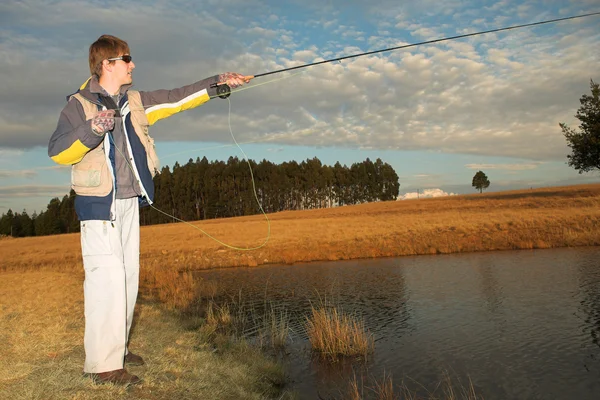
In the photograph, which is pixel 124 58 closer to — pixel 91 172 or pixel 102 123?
pixel 102 123

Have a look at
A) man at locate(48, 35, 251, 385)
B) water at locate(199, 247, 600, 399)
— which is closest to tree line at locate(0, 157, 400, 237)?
water at locate(199, 247, 600, 399)

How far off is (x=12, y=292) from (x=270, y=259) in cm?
1357

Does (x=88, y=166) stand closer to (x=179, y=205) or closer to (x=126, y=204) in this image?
(x=126, y=204)

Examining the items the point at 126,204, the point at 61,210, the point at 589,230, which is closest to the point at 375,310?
the point at 126,204

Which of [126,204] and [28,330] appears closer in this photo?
[126,204]

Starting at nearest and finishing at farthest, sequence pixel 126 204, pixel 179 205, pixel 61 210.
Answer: pixel 126 204
pixel 179 205
pixel 61 210

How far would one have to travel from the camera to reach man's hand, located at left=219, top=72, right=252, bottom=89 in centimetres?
498

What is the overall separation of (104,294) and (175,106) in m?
2.02

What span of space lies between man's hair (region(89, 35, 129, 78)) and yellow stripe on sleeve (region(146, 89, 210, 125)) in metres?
0.68

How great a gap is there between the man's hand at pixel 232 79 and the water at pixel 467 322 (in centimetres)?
410

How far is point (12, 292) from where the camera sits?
1110 centimetres

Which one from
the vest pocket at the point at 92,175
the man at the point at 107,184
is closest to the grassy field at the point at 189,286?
the man at the point at 107,184

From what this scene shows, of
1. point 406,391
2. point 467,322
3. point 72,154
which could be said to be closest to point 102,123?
point 72,154

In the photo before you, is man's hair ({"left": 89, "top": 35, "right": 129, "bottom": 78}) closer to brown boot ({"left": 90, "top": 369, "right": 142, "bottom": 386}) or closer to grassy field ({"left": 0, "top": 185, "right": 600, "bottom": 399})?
brown boot ({"left": 90, "top": 369, "right": 142, "bottom": 386})
